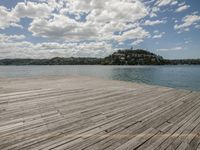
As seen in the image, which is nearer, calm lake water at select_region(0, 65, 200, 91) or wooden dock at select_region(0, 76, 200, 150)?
wooden dock at select_region(0, 76, 200, 150)

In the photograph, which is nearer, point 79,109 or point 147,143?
point 147,143

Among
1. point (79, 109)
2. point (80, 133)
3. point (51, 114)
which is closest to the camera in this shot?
point (80, 133)

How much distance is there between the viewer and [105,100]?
5.08 metres

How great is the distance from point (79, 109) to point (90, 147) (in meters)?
1.71

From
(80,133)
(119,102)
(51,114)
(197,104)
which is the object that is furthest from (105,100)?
(197,104)

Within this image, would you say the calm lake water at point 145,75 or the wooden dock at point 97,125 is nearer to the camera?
the wooden dock at point 97,125

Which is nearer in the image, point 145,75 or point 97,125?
point 97,125

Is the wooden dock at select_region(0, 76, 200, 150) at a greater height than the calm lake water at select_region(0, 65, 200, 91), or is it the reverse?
the wooden dock at select_region(0, 76, 200, 150)

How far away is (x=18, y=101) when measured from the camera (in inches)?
186

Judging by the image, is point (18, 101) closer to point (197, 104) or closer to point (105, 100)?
point (105, 100)

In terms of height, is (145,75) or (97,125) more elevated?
(97,125)

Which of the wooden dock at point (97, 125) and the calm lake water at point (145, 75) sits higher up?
the wooden dock at point (97, 125)

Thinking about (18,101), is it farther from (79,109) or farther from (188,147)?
(188,147)

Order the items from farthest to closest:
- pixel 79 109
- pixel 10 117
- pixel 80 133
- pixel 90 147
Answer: pixel 79 109
pixel 10 117
pixel 80 133
pixel 90 147
